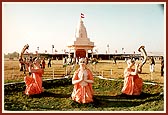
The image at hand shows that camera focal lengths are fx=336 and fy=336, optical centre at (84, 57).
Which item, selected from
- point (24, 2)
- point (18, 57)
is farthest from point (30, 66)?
point (24, 2)

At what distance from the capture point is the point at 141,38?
3.75 m

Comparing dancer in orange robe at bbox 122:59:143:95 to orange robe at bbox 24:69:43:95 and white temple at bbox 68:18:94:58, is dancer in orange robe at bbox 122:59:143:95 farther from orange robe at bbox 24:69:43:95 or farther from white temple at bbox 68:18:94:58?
orange robe at bbox 24:69:43:95

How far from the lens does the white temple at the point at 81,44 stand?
372cm

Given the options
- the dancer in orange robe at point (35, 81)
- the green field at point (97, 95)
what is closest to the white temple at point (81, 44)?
the green field at point (97, 95)

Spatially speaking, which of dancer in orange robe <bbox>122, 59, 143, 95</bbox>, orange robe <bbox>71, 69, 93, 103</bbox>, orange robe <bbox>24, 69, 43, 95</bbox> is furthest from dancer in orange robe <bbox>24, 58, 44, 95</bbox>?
dancer in orange robe <bbox>122, 59, 143, 95</bbox>

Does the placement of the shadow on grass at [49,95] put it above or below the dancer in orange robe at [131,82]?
below

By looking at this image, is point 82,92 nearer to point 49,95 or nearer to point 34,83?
point 49,95

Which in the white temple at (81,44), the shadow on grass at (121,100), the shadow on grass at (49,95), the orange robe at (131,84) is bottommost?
the shadow on grass at (121,100)

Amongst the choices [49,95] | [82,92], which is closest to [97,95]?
→ [82,92]

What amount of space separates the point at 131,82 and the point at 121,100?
0.24m

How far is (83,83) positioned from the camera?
363 cm

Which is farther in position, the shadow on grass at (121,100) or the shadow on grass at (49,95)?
the shadow on grass at (49,95)

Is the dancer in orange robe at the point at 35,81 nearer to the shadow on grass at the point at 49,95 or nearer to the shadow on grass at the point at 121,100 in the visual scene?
the shadow on grass at the point at 49,95

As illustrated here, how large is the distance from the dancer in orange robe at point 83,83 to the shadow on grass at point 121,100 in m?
0.06
